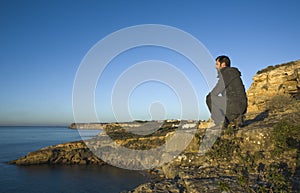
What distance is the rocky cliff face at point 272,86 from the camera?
19.0 m

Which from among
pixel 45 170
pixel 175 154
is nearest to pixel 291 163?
pixel 175 154

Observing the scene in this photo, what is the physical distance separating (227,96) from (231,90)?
24 cm

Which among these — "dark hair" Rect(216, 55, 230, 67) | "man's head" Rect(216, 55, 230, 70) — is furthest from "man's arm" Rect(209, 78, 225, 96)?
"dark hair" Rect(216, 55, 230, 67)

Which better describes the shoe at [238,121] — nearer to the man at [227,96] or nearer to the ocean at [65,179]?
the man at [227,96]

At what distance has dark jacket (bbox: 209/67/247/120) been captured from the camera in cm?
704

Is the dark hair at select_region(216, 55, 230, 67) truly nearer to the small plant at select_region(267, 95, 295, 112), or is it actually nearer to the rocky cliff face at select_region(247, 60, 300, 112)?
the small plant at select_region(267, 95, 295, 112)

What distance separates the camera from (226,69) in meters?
7.02

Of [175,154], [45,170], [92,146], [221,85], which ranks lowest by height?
[45,170]

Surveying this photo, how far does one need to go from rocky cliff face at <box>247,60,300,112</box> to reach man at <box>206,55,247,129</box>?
12.1 metres

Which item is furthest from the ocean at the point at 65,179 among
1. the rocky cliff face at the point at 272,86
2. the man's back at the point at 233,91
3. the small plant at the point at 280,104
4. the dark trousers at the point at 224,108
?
the man's back at the point at 233,91

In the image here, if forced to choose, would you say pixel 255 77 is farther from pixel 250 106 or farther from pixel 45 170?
pixel 45 170

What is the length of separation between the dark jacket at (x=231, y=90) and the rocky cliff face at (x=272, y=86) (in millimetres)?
12121

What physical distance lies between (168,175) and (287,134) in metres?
3.37

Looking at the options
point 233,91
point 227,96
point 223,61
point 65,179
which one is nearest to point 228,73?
point 223,61
